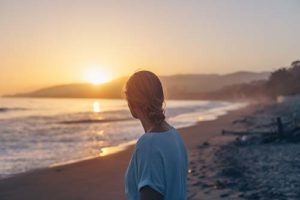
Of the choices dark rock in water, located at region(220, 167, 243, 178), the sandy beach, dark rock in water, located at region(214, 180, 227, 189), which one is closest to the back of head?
the sandy beach

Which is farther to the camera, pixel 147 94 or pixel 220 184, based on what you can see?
pixel 220 184

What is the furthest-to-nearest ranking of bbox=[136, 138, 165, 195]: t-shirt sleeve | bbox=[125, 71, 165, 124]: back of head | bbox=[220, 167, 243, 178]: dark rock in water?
1. bbox=[220, 167, 243, 178]: dark rock in water
2. bbox=[125, 71, 165, 124]: back of head
3. bbox=[136, 138, 165, 195]: t-shirt sleeve

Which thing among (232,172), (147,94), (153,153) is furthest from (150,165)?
Result: (232,172)

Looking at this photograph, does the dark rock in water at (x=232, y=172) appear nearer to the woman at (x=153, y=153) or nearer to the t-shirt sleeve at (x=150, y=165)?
the woman at (x=153, y=153)

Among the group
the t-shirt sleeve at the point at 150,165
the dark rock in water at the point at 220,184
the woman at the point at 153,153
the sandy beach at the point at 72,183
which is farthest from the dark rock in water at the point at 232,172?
the t-shirt sleeve at the point at 150,165

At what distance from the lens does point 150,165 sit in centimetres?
198

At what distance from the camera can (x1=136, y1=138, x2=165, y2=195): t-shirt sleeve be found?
6.46 feet

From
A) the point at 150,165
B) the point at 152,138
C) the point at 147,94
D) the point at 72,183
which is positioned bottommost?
the point at 72,183

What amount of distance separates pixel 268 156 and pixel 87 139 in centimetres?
1214

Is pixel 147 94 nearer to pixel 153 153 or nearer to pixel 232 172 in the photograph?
pixel 153 153

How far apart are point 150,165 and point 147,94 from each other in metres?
0.33

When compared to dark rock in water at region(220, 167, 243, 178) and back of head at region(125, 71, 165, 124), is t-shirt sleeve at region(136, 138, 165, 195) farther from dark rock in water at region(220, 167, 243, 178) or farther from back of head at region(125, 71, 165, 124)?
dark rock in water at region(220, 167, 243, 178)

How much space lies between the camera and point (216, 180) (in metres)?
9.22

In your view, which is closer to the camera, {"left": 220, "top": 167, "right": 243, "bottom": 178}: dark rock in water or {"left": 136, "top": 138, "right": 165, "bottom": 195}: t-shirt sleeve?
{"left": 136, "top": 138, "right": 165, "bottom": 195}: t-shirt sleeve
